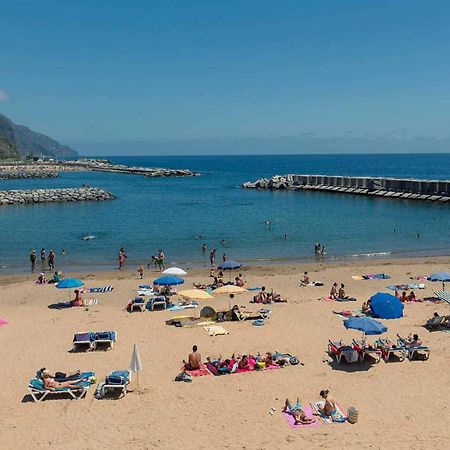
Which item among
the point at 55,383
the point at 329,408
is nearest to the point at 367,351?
the point at 329,408

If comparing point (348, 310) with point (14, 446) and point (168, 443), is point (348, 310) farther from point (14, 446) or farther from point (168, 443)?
point (14, 446)

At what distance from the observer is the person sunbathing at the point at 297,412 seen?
37.0 feet

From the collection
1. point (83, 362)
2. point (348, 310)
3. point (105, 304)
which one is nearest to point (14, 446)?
point (83, 362)

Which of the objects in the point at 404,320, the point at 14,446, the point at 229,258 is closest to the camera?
the point at 14,446

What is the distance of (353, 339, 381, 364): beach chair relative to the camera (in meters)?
14.8

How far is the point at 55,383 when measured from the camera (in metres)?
12.8

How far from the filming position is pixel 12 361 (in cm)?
1491

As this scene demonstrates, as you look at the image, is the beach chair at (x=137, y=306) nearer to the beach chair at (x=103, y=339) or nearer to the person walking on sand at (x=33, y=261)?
the beach chair at (x=103, y=339)

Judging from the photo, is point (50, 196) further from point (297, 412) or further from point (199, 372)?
point (297, 412)

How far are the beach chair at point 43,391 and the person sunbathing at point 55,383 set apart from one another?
0.07 metres

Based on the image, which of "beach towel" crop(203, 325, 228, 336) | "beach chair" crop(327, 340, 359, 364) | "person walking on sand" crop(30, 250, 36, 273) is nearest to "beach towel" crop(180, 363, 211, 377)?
"beach towel" crop(203, 325, 228, 336)

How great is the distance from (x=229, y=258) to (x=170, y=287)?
31.0 feet

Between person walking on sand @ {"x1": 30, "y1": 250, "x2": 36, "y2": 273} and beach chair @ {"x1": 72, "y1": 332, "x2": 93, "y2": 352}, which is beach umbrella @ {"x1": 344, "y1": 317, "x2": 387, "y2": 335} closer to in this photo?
beach chair @ {"x1": 72, "y1": 332, "x2": 93, "y2": 352}

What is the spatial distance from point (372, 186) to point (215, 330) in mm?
61442
